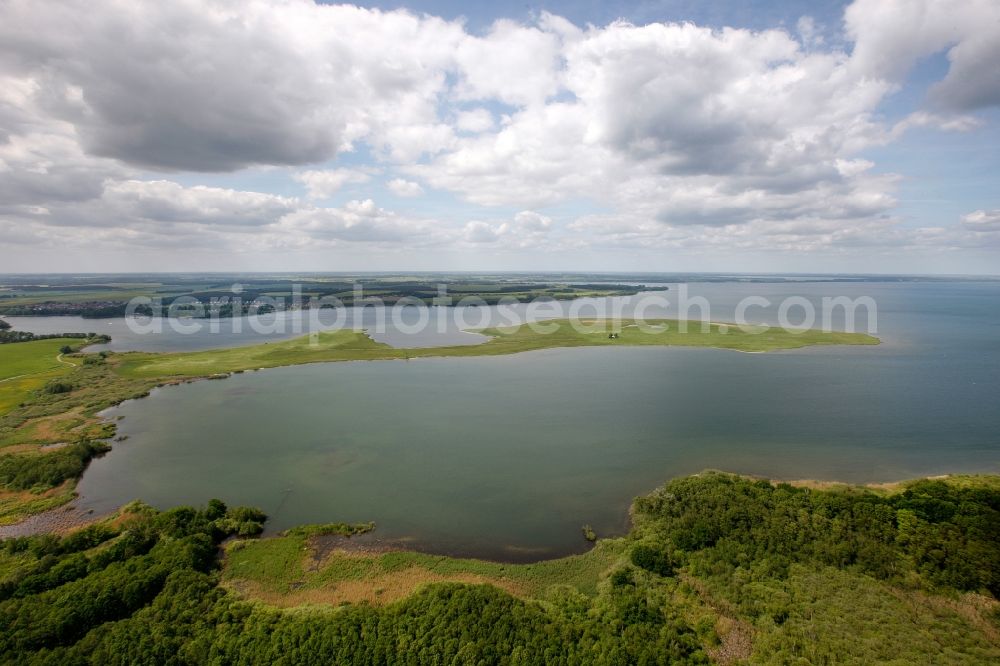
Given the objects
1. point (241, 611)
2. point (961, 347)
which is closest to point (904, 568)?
A: point (241, 611)

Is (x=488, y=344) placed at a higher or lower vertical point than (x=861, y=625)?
higher

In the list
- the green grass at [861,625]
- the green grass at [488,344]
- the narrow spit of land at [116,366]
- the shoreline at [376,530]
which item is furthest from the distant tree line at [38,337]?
the green grass at [861,625]

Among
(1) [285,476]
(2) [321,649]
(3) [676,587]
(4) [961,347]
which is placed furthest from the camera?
(4) [961,347]

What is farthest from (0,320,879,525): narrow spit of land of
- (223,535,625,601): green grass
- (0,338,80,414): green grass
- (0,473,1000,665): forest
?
(223,535,625,601): green grass

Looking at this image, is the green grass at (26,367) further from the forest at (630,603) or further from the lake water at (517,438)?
the forest at (630,603)

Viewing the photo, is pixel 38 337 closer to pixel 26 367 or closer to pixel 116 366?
pixel 26 367

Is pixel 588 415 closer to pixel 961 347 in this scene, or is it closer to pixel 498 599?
pixel 498 599

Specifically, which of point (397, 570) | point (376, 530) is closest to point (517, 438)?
point (376, 530)
